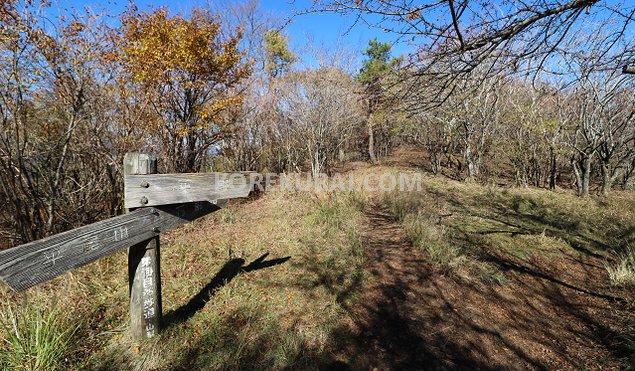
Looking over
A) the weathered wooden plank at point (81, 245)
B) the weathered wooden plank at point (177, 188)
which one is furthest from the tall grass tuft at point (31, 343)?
the weathered wooden plank at point (177, 188)

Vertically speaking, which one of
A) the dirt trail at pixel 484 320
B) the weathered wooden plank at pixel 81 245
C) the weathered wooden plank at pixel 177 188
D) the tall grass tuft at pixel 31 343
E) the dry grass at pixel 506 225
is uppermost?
the weathered wooden plank at pixel 177 188

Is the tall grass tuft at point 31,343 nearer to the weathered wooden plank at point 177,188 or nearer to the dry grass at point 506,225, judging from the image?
the weathered wooden plank at point 177,188

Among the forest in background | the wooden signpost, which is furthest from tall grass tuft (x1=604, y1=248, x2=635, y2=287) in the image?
the wooden signpost

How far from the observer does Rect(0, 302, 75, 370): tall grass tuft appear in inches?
80.3

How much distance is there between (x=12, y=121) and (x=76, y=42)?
1803mm

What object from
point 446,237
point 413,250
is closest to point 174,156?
point 413,250

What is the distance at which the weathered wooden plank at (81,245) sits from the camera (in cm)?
147

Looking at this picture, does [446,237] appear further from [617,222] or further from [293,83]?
[293,83]

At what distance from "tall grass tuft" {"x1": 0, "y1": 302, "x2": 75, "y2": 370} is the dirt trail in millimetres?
2382

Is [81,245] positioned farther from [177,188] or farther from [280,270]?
[280,270]

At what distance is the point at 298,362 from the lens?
2535 millimetres

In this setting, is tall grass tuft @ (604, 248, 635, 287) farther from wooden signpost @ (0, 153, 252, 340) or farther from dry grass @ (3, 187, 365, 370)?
wooden signpost @ (0, 153, 252, 340)

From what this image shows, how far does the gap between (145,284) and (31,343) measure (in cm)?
84

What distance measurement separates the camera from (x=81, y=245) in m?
1.75
